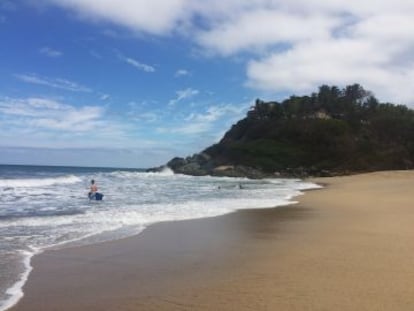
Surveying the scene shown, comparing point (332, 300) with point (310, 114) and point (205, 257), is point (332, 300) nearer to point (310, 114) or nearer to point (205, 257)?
point (205, 257)

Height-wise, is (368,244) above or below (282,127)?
below

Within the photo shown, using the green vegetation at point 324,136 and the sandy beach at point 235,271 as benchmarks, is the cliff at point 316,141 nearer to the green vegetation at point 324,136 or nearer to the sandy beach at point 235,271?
the green vegetation at point 324,136

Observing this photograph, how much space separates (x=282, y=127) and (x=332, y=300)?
302ft

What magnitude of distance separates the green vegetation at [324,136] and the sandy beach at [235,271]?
209ft

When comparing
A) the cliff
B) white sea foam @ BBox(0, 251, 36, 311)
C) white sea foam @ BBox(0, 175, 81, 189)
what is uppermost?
the cliff

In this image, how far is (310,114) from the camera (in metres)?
104

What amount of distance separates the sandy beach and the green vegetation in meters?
63.7

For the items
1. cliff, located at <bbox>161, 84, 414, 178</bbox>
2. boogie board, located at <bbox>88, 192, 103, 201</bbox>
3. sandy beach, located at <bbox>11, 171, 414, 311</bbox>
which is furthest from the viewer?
cliff, located at <bbox>161, 84, 414, 178</bbox>

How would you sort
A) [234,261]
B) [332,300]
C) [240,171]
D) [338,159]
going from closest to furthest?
[332,300] → [234,261] → [240,171] → [338,159]

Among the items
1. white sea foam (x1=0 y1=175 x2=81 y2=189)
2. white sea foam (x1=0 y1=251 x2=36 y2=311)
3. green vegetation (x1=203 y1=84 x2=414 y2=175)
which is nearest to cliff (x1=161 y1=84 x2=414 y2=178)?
green vegetation (x1=203 y1=84 x2=414 y2=175)

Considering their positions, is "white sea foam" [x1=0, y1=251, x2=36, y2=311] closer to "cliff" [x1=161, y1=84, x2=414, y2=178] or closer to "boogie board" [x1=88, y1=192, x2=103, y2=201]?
"boogie board" [x1=88, y1=192, x2=103, y2=201]

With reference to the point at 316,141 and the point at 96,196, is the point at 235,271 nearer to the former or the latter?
the point at 96,196

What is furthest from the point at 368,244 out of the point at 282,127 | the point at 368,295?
the point at 282,127

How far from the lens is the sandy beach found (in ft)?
19.8
